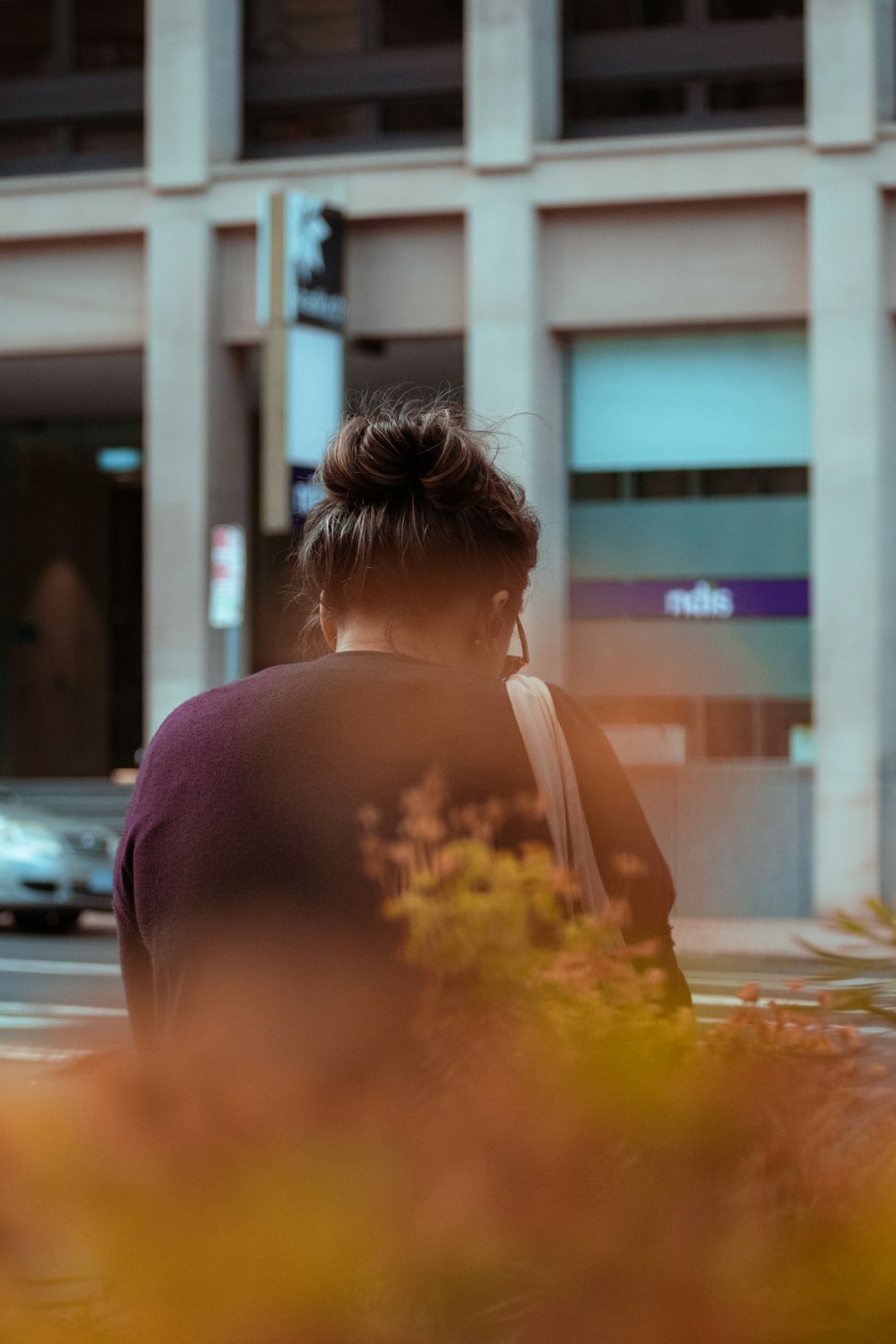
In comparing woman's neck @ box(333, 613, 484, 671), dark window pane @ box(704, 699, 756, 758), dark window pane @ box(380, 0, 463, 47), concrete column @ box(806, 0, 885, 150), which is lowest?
dark window pane @ box(704, 699, 756, 758)

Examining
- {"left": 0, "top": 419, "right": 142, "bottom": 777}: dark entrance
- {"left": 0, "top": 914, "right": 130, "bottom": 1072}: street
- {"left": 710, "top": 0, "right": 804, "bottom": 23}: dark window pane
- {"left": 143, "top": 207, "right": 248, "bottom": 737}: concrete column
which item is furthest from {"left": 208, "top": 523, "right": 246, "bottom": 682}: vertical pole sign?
{"left": 0, "top": 419, "right": 142, "bottom": 777}: dark entrance

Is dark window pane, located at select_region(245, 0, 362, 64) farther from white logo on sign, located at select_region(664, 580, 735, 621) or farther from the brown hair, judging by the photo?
Answer: the brown hair

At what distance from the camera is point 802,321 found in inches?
652

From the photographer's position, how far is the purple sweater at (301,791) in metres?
1.72

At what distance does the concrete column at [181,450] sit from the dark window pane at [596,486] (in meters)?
3.42

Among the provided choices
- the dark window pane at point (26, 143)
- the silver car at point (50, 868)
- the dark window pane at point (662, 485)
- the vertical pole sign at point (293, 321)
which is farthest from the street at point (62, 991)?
Result: the dark window pane at point (26, 143)

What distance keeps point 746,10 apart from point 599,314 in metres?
3.15

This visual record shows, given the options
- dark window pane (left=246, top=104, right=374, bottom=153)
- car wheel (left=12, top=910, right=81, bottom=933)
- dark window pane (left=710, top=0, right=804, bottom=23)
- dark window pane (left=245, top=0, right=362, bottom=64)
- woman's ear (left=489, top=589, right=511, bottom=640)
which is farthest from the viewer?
dark window pane (left=245, top=0, right=362, bottom=64)

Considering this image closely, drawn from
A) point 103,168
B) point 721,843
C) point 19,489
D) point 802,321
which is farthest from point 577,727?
point 19,489

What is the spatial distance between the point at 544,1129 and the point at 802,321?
16.2 metres

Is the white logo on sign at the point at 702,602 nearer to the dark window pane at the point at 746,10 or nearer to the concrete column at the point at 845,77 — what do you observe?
the concrete column at the point at 845,77

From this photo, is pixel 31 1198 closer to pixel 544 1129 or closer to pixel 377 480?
pixel 544 1129

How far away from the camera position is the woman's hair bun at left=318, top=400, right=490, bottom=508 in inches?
75.5

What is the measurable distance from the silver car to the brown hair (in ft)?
39.5
